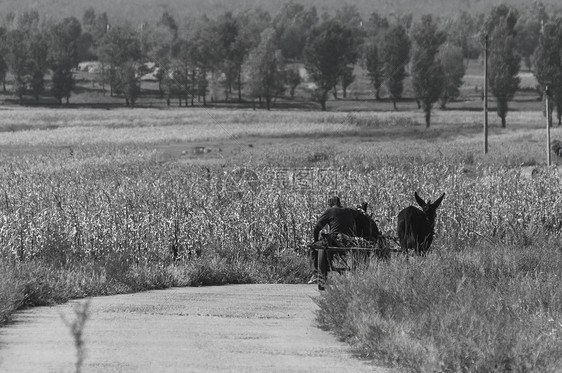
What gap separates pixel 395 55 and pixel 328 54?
9.00m

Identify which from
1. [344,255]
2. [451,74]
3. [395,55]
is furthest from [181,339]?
[395,55]

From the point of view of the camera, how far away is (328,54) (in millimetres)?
152375

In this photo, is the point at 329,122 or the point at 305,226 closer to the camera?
the point at 305,226

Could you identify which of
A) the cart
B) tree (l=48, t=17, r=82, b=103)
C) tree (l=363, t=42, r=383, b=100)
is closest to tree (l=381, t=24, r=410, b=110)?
tree (l=363, t=42, r=383, b=100)

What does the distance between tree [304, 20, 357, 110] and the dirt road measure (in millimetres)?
121634

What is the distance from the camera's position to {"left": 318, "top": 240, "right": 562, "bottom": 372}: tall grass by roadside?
10.5 metres

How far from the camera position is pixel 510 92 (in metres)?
103

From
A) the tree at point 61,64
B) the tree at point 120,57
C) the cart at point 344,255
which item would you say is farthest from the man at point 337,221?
the tree at point 61,64

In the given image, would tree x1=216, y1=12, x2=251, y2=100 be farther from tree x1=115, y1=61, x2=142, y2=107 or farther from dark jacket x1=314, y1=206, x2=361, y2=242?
dark jacket x1=314, y1=206, x2=361, y2=242

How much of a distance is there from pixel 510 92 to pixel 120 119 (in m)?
33.1

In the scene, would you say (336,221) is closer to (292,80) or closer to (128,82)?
(128,82)

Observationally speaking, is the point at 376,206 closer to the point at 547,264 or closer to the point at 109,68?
the point at 547,264

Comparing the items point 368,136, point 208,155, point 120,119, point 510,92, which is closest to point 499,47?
point 510,92

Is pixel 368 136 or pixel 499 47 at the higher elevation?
pixel 499 47
